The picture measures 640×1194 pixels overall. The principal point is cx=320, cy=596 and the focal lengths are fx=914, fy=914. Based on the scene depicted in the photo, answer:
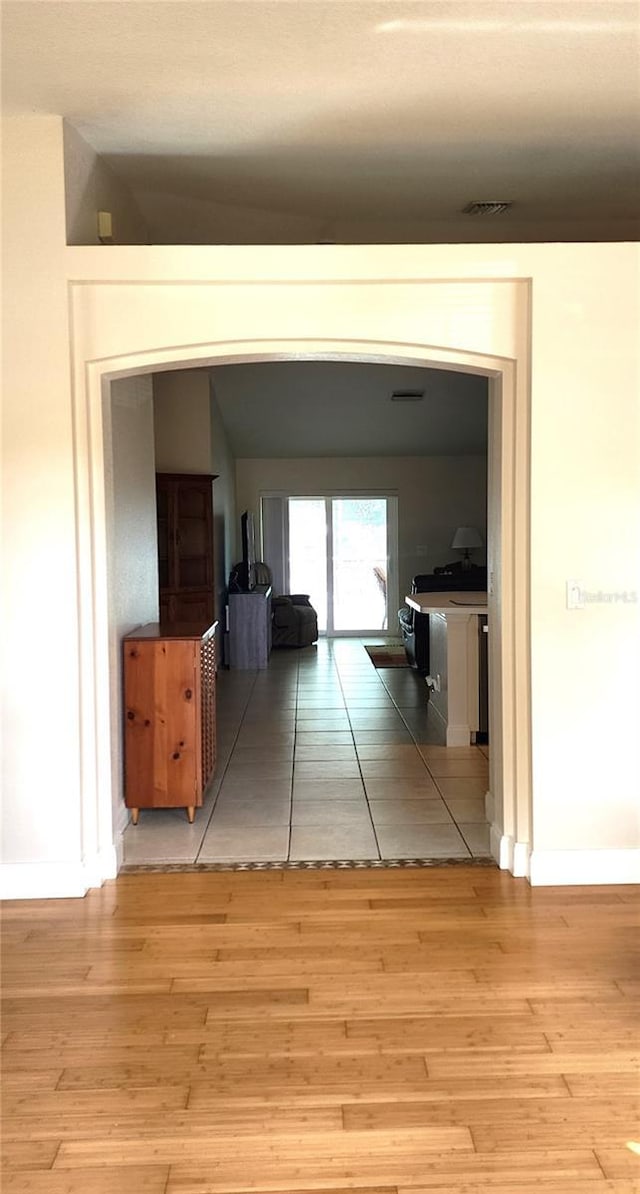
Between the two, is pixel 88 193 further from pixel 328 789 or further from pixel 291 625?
pixel 291 625

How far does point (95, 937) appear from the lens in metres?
3.35

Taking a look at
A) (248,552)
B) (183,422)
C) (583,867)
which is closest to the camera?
(583,867)

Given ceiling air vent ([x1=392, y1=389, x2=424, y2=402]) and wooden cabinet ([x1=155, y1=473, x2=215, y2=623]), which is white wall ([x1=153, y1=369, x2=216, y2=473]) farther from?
ceiling air vent ([x1=392, y1=389, x2=424, y2=402])

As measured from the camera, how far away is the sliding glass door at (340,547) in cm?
1223

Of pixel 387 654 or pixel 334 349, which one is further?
pixel 387 654

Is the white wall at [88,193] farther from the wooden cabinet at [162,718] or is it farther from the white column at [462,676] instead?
the white column at [462,676]

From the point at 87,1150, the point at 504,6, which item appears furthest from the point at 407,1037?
the point at 504,6

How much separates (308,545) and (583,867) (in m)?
8.76

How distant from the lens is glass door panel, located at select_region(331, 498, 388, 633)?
12.3m

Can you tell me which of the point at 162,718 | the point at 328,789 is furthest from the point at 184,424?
the point at 162,718

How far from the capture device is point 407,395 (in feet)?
33.1

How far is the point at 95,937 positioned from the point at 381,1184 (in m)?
1.60

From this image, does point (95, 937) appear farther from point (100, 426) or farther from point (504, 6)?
point (504, 6)

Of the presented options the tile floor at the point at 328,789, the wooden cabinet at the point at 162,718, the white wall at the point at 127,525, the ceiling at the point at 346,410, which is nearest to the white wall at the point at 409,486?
the ceiling at the point at 346,410
